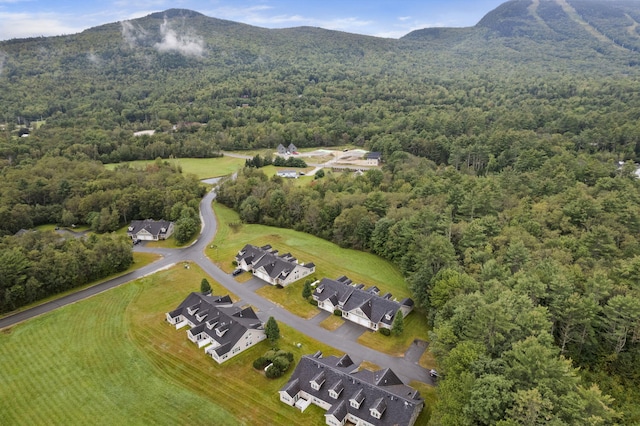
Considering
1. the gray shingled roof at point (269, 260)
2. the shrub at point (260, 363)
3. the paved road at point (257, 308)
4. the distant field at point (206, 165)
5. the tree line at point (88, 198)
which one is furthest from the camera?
the distant field at point (206, 165)

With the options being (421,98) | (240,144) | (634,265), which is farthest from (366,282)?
(421,98)

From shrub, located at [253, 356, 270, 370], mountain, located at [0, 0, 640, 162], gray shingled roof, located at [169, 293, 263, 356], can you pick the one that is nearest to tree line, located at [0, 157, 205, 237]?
mountain, located at [0, 0, 640, 162]

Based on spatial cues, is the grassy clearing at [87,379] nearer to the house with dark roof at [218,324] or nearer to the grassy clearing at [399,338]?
the house with dark roof at [218,324]

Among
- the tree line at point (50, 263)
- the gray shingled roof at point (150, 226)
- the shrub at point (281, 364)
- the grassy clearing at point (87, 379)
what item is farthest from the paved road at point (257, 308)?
the gray shingled roof at point (150, 226)

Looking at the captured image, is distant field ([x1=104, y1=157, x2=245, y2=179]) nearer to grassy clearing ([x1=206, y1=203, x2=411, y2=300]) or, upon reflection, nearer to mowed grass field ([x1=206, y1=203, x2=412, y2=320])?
mowed grass field ([x1=206, y1=203, x2=412, y2=320])

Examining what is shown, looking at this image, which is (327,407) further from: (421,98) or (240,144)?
(421,98)

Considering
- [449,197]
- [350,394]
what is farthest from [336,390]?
[449,197]
